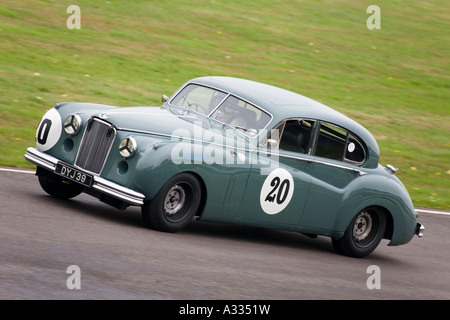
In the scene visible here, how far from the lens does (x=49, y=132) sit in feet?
29.1

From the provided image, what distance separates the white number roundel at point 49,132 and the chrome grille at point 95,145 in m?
0.41

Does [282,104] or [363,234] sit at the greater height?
[282,104]

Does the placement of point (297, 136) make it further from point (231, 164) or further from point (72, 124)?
point (72, 124)

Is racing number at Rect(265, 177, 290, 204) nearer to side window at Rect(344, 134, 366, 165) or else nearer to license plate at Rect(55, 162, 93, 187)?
side window at Rect(344, 134, 366, 165)

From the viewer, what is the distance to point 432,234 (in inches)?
440

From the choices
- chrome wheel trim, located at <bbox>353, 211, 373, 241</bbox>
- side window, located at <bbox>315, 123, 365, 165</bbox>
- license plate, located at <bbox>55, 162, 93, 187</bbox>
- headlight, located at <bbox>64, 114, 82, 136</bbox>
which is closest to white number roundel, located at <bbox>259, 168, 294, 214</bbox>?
side window, located at <bbox>315, 123, 365, 165</bbox>

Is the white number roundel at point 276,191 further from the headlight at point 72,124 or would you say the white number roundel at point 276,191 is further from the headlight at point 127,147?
the headlight at point 72,124

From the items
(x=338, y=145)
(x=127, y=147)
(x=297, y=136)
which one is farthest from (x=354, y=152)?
(x=127, y=147)

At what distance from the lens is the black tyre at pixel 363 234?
964cm

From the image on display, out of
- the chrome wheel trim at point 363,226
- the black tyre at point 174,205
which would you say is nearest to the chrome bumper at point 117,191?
the black tyre at point 174,205

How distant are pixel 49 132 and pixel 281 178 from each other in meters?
2.59

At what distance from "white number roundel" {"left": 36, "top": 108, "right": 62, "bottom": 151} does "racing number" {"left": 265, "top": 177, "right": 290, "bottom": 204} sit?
239 centimetres
